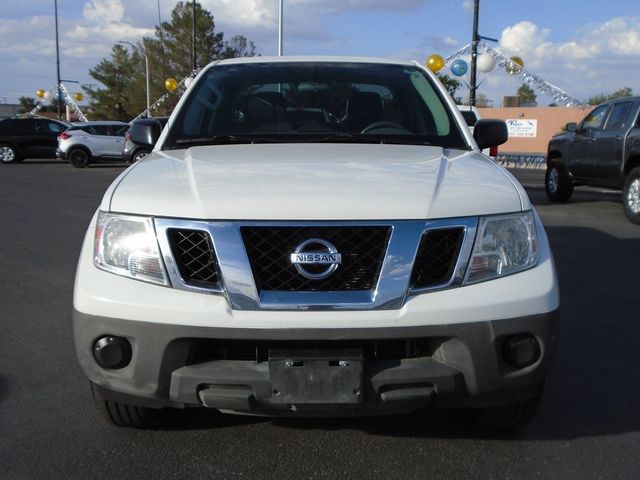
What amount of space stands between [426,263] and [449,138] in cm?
141

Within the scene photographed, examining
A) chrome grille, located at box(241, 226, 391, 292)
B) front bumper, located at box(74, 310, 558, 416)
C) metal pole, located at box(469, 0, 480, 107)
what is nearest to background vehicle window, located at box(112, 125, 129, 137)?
metal pole, located at box(469, 0, 480, 107)

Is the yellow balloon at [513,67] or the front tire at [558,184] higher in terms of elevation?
the yellow balloon at [513,67]

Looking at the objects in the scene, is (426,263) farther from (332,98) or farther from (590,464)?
(332,98)

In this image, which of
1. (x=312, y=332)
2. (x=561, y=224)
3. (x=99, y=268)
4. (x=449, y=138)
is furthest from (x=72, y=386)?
(x=561, y=224)

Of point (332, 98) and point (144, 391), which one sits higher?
point (332, 98)

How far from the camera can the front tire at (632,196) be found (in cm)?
1012

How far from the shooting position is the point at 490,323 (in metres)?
2.49

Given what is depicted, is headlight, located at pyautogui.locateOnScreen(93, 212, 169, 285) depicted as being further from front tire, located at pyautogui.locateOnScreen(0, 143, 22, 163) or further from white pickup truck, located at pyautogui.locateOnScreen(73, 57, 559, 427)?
front tire, located at pyautogui.locateOnScreen(0, 143, 22, 163)

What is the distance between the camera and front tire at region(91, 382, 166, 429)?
296 centimetres

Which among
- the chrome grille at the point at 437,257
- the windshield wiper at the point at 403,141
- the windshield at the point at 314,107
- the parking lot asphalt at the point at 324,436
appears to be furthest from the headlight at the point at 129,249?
the windshield wiper at the point at 403,141

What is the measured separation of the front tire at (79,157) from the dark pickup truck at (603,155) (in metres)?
15.6

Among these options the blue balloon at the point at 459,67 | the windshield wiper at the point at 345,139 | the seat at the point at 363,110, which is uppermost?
the blue balloon at the point at 459,67

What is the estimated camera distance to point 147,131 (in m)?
4.09

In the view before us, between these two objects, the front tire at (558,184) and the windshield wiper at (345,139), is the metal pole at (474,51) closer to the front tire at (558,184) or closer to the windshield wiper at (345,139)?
the front tire at (558,184)
